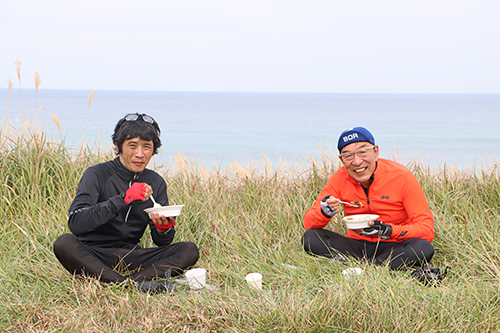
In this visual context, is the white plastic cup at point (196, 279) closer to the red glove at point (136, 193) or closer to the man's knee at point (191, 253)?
the man's knee at point (191, 253)

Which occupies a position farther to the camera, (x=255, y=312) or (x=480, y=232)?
(x=480, y=232)

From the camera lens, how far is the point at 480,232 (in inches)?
156

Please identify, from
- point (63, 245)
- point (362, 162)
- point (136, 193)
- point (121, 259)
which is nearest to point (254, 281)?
point (136, 193)

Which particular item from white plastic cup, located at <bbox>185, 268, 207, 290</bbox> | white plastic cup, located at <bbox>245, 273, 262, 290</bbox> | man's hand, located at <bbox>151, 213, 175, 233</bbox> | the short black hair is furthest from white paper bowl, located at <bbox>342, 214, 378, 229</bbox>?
the short black hair

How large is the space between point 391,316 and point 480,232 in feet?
7.10

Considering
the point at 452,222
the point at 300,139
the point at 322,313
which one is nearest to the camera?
the point at 322,313

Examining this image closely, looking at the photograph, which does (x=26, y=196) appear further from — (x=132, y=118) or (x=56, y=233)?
(x=132, y=118)

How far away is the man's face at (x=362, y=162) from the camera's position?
132 inches

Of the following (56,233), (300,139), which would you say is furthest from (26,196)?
(300,139)

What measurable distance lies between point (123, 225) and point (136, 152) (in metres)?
0.65

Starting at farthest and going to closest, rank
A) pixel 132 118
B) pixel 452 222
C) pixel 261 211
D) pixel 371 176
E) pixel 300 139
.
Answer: pixel 300 139 → pixel 261 211 → pixel 452 222 → pixel 371 176 → pixel 132 118

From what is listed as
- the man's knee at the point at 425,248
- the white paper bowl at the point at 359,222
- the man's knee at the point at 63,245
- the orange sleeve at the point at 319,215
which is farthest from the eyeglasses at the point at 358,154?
the man's knee at the point at 63,245

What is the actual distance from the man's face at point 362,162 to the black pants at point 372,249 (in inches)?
23.2

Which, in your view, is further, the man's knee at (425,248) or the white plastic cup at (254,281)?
the man's knee at (425,248)
